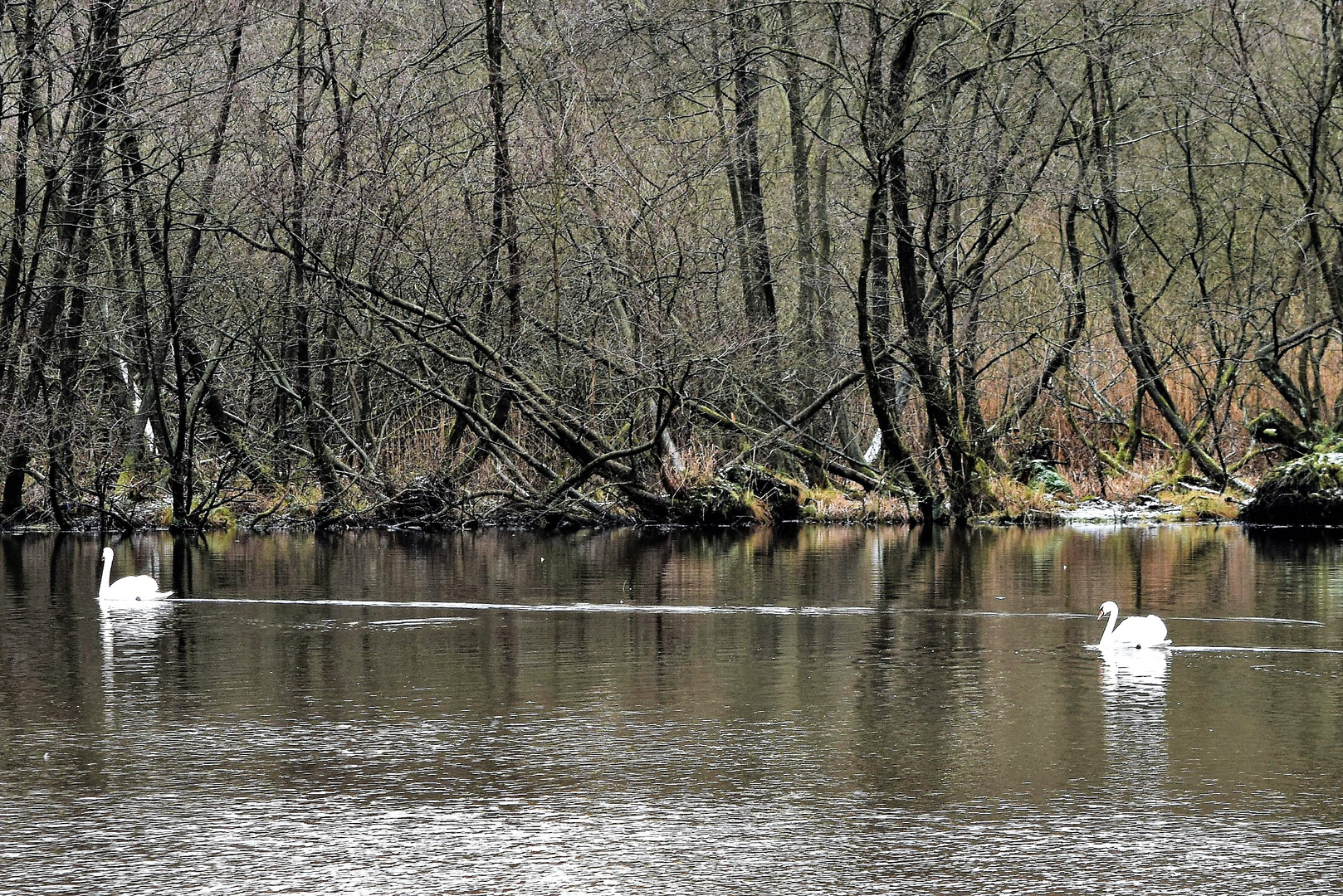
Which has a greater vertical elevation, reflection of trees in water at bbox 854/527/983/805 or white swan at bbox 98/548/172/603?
white swan at bbox 98/548/172/603

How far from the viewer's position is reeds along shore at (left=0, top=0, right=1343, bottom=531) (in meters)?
28.8

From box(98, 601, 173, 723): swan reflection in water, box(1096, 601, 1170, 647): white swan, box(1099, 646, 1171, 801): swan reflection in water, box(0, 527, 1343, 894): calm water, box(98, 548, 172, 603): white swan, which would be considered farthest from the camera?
box(98, 548, 172, 603): white swan

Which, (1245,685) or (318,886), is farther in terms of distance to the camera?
(1245,685)

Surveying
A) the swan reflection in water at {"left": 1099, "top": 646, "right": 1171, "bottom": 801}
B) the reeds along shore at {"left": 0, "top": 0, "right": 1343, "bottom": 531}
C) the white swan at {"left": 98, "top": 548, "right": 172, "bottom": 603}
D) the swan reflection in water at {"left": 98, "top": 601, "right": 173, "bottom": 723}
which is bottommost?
the swan reflection in water at {"left": 1099, "top": 646, "right": 1171, "bottom": 801}

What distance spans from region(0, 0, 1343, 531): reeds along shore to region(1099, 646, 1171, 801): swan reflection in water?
15667 millimetres

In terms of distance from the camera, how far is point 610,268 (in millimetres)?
29297

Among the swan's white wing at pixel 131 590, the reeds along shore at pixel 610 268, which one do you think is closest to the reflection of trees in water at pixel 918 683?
the swan's white wing at pixel 131 590

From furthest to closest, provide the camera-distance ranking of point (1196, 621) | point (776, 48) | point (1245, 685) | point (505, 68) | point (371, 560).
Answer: point (505, 68) < point (776, 48) < point (371, 560) < point (1196, 621) < point (1245, 685)

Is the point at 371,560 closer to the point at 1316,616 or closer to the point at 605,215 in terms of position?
the point at 605,215

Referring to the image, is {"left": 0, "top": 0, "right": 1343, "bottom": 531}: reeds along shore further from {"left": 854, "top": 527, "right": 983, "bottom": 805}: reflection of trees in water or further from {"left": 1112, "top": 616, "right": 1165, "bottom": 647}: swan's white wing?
{"left": 1112, "top": 616, "right": 1165, "bottom": 647}: swan's white wing

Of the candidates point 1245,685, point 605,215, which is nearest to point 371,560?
point 605,215

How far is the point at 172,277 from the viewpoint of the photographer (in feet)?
100

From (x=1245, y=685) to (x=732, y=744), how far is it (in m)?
3.94

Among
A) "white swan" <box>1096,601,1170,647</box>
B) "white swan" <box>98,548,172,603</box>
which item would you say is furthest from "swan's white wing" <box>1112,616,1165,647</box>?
"white swan" <box>98,548,172,603</box>
